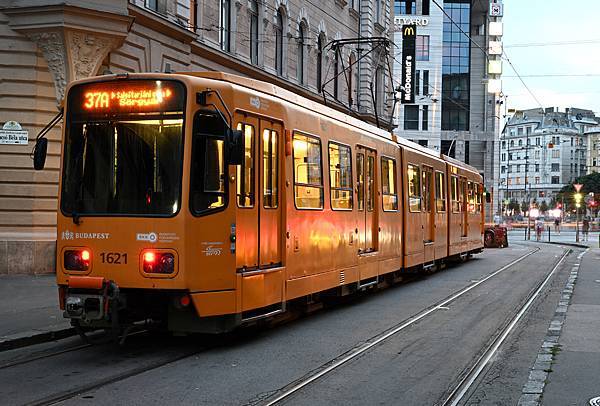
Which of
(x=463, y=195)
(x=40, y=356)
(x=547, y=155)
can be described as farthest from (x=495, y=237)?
(x=547, y=155)

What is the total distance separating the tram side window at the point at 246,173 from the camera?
387 inches

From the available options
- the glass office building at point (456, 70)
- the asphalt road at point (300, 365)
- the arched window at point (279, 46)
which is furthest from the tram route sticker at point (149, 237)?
the glass office building at point (456, 70)

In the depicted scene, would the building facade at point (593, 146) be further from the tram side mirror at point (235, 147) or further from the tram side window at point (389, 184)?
the tram side mirror at point (235, 147)

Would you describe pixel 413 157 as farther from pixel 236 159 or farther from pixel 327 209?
pixel 236 159

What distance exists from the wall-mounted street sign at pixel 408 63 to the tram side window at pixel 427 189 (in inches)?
979

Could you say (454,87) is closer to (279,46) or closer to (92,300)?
(279,46)

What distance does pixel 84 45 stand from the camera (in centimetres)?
1798

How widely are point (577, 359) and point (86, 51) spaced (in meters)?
13.0

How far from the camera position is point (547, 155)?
476 ft

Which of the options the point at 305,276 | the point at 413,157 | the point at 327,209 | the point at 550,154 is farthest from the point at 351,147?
the point at 550,154

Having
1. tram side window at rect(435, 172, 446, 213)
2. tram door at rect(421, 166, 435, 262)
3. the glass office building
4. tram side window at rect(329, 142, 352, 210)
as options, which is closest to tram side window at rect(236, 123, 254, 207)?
tram side window at rect(329, 142, 352, 210)

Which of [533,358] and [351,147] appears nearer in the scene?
[533,358]

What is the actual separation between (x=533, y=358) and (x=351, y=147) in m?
5.68

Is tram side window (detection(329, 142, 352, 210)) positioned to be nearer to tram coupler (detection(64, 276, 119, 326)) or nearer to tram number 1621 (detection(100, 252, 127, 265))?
tram number 1621 (detection(100, 252, 127, 265))
